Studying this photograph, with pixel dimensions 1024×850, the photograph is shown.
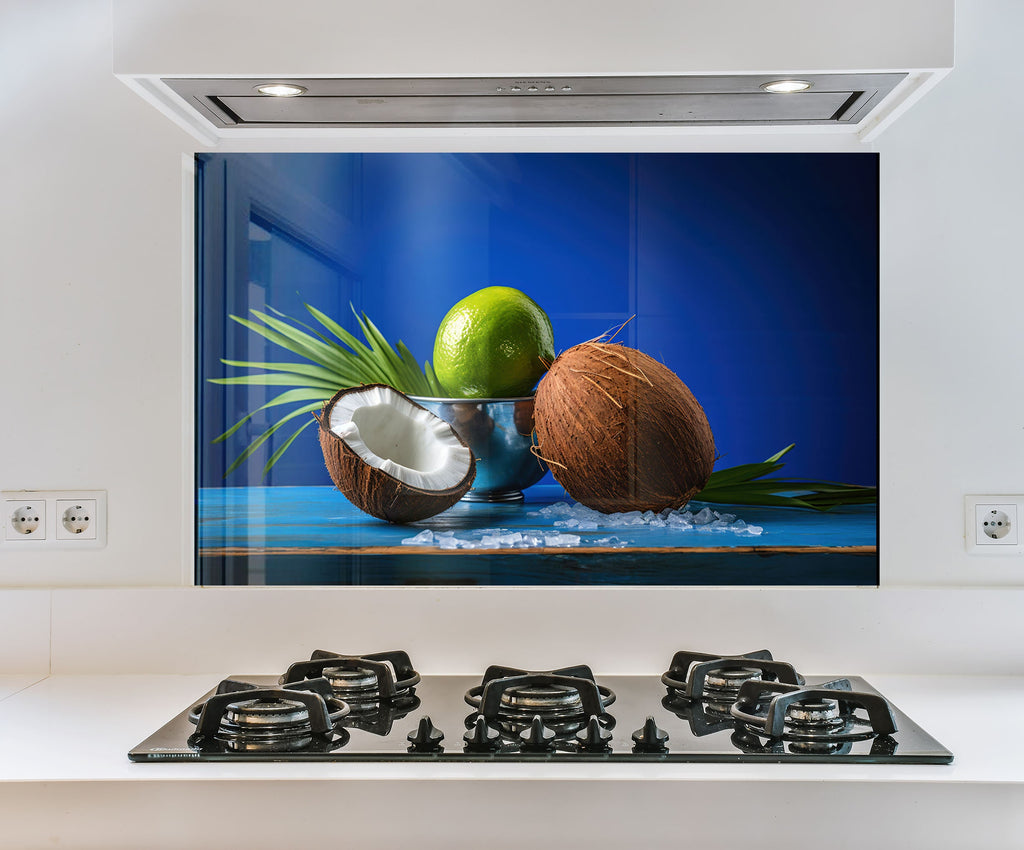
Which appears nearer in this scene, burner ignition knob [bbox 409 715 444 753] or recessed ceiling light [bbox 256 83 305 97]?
burner ignition knob [bbox 409 715 444 753]

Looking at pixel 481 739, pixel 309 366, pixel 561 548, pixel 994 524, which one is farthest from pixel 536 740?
pixel 994 524

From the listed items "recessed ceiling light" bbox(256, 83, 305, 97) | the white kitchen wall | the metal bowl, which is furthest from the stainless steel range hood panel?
the metal bowl

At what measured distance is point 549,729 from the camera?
945mm

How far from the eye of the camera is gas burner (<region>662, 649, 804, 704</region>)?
41.3 inches

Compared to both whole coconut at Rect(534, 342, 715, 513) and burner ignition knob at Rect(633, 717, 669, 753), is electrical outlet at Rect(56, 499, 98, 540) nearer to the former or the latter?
whole coconut at Rect(534, 342, 715, 513)

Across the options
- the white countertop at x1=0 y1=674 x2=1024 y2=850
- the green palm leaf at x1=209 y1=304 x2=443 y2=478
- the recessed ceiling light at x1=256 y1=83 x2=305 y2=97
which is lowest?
the white countertop at x1=0 y1=674 x2=1024 y2=850

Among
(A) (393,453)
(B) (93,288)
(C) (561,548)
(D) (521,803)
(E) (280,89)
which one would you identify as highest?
(E) (280,89)

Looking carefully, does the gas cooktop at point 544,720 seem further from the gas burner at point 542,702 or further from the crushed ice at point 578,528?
the crushed ice at point 578,528

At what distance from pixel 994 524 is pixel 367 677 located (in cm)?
91

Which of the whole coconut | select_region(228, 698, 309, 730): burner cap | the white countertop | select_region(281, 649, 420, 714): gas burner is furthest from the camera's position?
the whole coconut

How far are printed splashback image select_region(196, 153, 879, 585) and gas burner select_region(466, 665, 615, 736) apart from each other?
25cm

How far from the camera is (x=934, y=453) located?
1241mm

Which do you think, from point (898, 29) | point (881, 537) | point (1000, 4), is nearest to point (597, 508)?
point (881, 537)

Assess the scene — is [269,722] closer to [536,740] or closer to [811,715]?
[536,740]
